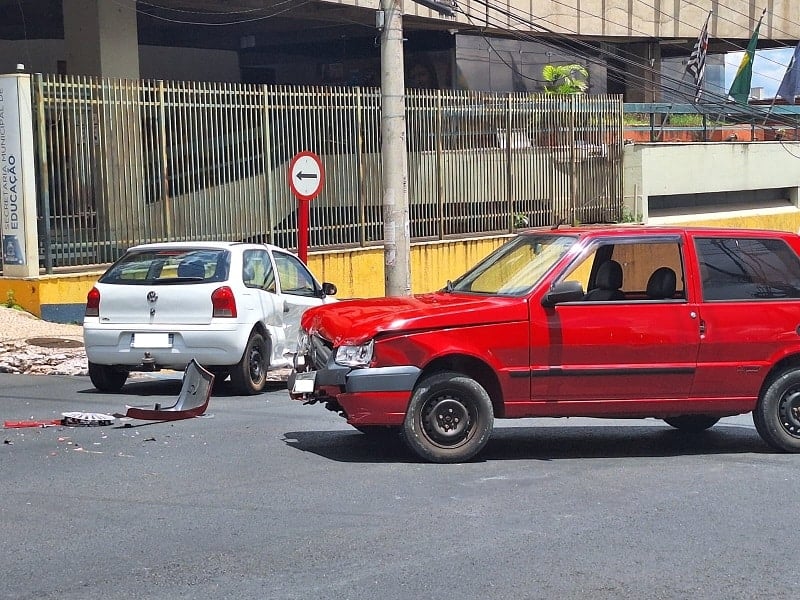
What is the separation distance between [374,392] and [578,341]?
4.99 ft

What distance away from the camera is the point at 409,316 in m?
8.37

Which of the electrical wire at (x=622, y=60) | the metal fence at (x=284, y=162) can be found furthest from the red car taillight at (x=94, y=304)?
the electrical wire at (x=622, y=60)

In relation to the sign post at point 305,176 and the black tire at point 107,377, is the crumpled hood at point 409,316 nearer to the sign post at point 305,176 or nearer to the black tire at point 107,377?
the black tire at point 107,377

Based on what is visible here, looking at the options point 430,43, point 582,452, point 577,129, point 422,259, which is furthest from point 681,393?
point 430,43

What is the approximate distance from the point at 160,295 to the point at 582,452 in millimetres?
4548

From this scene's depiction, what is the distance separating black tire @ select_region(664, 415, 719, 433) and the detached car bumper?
3000 mm

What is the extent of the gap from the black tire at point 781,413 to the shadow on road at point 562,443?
0.96 feet

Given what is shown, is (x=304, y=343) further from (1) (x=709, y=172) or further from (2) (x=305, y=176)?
(1) (x=709, y=172)

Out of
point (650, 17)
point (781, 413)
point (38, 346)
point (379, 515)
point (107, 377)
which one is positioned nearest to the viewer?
point (379, 515)

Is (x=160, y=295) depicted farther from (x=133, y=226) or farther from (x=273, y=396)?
(x=133, y=226)

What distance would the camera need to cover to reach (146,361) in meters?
11.7

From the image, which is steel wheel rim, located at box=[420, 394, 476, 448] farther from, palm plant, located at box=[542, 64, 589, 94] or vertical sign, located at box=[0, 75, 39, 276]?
palm plant, located at box=[542, 64, 589, 94]

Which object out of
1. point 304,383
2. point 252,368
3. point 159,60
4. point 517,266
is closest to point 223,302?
point 252,368

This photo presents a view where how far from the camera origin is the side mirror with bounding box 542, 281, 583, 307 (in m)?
8.58
